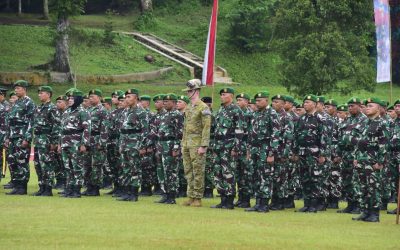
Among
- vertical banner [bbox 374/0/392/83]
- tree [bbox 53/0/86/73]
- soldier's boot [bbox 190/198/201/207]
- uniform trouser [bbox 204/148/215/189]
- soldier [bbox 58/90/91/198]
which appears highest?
tree [bbox 53/0/86/73]

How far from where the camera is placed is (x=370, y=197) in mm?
15258

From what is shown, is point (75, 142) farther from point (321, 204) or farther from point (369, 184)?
point (369, 184)

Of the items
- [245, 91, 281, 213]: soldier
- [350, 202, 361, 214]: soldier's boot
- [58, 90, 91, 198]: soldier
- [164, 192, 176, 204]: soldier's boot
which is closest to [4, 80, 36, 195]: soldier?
[58, 90, 91, 198]: soldier

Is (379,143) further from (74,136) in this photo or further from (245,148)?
(74,136)

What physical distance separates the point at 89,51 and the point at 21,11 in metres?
8.82

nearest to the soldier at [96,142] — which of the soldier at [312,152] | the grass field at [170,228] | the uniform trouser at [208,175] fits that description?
the grass field at [170,228]

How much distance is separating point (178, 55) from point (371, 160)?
2927cm

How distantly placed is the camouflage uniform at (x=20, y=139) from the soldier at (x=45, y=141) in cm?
17

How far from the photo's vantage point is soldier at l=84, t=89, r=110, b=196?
18.9m

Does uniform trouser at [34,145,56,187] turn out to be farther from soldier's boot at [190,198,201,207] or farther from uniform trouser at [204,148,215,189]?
uniform trouser at [204,148,215,189]

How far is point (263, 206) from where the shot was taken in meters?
16.7

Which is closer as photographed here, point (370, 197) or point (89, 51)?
point (370, 197)

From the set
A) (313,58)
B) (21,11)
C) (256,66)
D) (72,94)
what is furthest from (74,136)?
(21,11)

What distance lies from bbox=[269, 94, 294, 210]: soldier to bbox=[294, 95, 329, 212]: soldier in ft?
→ 0.84
